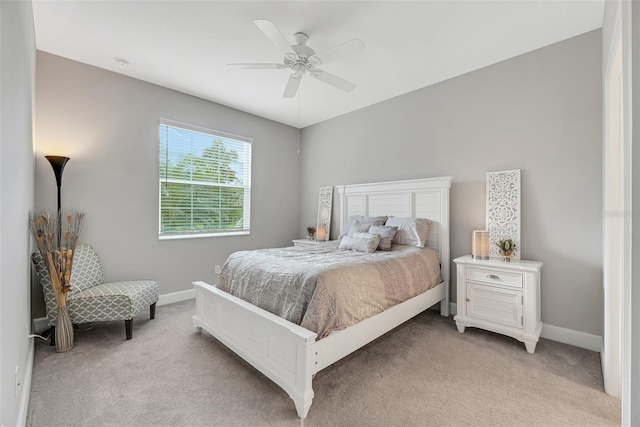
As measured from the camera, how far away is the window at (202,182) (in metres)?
3.78

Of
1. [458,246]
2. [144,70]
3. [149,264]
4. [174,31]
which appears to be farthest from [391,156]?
[149,264]

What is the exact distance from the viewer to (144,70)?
3236 millimetres

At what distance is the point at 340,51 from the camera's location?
2221 millimetres

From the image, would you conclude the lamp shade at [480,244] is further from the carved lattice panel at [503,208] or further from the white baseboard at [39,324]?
the white baseboard at [39,324]

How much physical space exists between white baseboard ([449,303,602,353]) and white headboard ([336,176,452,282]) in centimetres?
98

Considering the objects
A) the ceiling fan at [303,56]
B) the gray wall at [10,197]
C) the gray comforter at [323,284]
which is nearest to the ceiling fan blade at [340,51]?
the ceiling fan at [303,56]

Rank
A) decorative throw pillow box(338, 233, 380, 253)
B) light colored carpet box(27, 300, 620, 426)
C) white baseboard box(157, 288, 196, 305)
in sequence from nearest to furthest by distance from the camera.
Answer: light colored carpet box(27, 300, 620, 426) < decorative throw pillow box(338, 233, 380, 253) < white baseboard box(157, 288, 196, 305)

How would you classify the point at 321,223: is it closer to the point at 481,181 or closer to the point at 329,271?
the point at 481,181

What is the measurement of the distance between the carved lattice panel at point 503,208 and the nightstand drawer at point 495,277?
0.38 meters

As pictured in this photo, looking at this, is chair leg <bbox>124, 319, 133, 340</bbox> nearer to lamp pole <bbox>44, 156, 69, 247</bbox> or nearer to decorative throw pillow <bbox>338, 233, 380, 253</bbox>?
lamp pole <bbox>44, 156, 69, 247</bbox>

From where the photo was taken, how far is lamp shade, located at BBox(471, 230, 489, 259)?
2.91m

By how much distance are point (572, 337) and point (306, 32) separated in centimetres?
364

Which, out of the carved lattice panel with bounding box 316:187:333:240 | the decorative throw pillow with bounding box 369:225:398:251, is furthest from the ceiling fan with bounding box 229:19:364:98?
the carved lattice panel with bounding box 316:187:333:240

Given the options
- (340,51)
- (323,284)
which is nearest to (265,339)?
(323,284)
